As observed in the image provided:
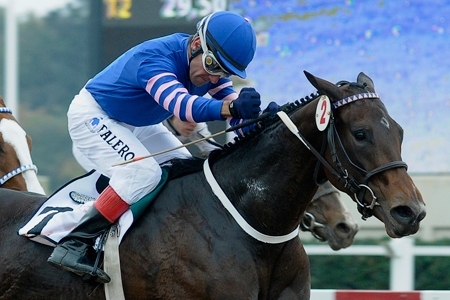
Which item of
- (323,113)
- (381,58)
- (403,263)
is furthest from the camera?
(381,58)

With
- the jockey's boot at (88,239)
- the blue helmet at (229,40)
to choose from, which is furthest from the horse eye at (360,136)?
the jockey's boot at (88,239)

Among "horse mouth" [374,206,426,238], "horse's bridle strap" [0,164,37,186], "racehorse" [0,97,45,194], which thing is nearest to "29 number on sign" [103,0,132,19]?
"racehorse" [0,97,45,194]

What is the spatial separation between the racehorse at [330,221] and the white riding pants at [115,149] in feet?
4.14

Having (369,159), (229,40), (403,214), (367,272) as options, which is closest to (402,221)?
(403,214)

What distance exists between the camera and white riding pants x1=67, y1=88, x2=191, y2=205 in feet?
12.8

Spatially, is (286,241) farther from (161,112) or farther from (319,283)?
(319,283)

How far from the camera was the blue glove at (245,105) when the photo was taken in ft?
12.1

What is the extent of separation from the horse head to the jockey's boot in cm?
98

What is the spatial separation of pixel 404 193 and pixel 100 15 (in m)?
6.18

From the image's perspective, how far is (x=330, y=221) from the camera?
17.2 feet

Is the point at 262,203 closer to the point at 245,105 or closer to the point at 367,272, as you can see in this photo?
the point at 245,105

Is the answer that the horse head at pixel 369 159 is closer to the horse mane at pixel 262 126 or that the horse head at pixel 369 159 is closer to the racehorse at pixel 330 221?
the horse mane at pixel 262 126

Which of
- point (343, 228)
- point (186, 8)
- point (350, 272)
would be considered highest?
point (186, 8)

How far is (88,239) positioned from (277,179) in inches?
36.0
